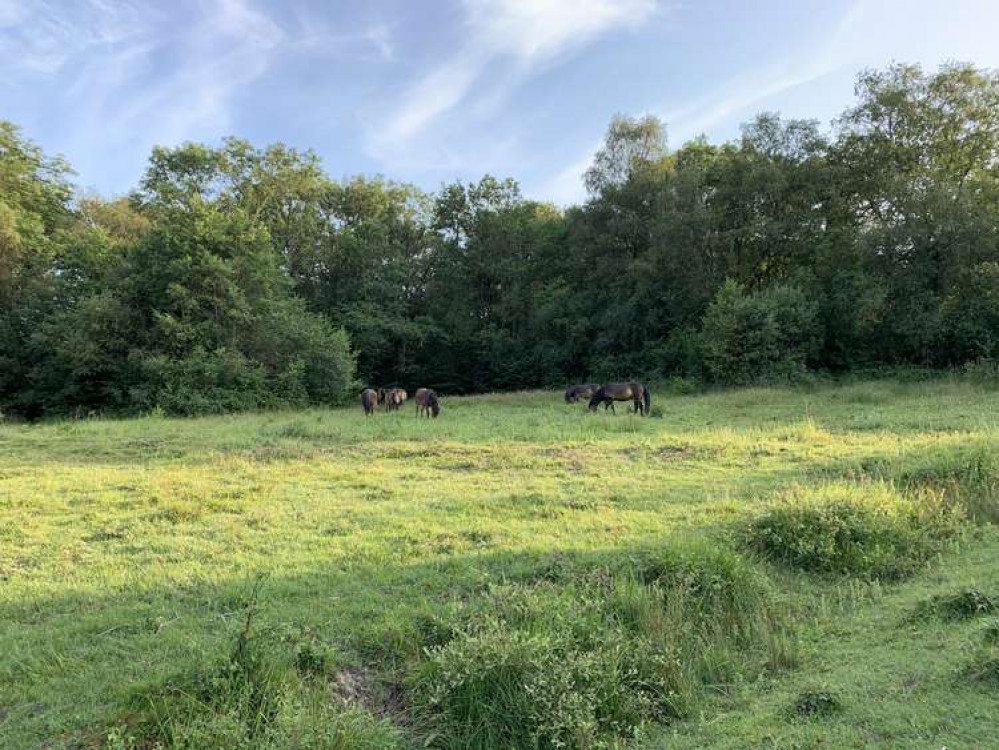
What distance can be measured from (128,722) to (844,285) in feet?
99.0

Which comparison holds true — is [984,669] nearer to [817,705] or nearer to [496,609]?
[817,705]

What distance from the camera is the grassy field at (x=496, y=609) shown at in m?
3.64

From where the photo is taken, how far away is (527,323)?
132ft

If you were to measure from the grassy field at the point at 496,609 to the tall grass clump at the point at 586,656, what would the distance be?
2 cm

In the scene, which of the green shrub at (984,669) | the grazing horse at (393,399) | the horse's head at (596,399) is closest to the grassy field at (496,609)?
the green shrub at (984,669)

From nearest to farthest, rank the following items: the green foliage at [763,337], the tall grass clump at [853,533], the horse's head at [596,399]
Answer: the tall grass clump at [853,533] → the horse's head at [596,399] → the green foliage at [763,337]

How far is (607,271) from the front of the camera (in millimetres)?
35594

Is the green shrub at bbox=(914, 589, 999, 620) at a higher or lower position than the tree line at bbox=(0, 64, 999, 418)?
lower

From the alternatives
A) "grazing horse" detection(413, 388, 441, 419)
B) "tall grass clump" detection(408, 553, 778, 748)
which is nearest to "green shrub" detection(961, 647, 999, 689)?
"tall grass clump" detection(408, 553, 778, 748)

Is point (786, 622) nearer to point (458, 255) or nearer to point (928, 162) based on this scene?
point (928, 162)

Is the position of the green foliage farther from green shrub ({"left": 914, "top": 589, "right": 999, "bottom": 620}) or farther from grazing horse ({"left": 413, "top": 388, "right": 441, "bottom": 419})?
green shrub ({"left": 914, "top": 589, "right": 999, "bottom": 620})

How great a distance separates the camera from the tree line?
2484 cm

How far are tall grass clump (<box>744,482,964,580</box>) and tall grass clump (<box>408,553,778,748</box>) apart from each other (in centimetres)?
110

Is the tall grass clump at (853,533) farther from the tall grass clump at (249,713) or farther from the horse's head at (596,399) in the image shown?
the horse's head at (596,399)
